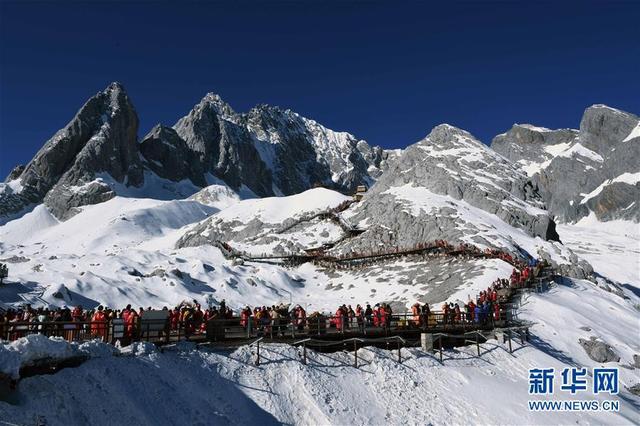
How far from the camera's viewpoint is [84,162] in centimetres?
15162

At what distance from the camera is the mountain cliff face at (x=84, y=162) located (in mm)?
137125

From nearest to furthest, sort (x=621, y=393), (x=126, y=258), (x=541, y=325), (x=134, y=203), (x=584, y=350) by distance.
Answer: (x=621, y=393)
(x=584, y=350)
(x=541, y=325)
(x=126, y=258)
(x=134, y=203)

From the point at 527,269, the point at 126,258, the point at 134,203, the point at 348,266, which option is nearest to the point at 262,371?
the point at 527,269

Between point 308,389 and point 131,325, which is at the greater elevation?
point 131,325

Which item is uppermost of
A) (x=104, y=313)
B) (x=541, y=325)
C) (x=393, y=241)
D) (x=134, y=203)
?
(x=134, y=203)

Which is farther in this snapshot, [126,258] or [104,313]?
[126,258]

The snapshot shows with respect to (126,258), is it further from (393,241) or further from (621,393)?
(621,393)

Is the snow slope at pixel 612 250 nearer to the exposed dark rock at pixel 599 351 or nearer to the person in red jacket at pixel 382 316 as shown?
the exposed dark rock at pixel 599 351

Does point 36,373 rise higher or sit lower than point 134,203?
lower

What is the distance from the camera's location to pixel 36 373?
47.0 feet

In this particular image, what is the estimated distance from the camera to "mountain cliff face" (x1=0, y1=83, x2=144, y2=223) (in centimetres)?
13712

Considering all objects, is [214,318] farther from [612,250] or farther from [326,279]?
[612,250]

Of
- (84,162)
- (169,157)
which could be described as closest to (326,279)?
(84,162)

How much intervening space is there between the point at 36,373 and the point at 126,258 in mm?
39297
